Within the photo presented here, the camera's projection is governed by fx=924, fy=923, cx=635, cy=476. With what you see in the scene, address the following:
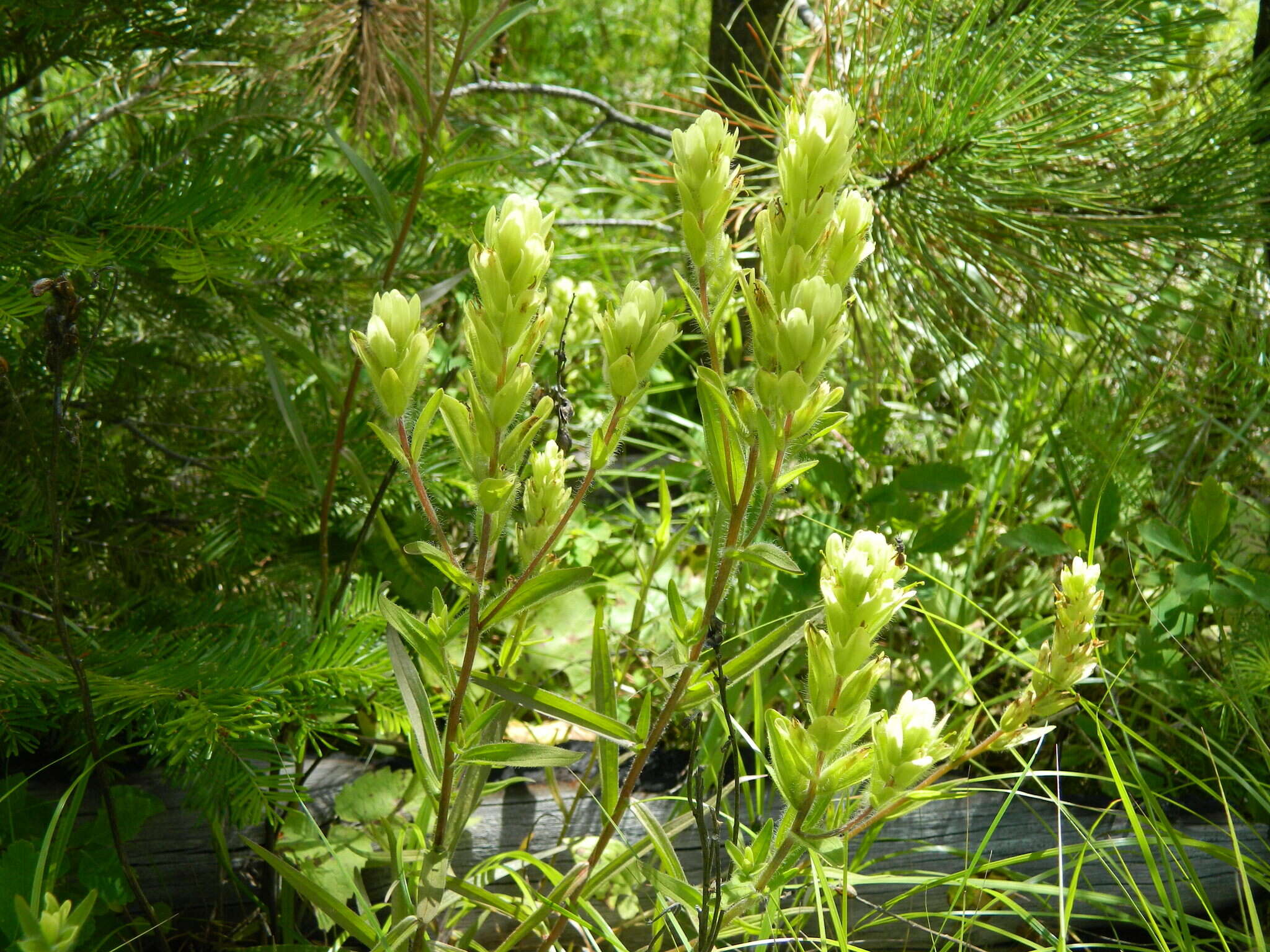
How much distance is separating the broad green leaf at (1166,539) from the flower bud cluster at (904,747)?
2.73 feet

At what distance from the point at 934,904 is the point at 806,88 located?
1.20 meters

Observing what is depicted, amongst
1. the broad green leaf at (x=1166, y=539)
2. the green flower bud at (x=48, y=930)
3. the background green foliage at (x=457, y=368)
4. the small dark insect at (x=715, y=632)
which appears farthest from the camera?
the broad green leaf at (x=1166, y=539)

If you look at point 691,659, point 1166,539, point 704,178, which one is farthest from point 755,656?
point 1166,539

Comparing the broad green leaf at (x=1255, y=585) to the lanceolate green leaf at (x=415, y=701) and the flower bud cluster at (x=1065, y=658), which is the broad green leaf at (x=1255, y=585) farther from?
the lanceolate green leaf at (x=415, y=701)

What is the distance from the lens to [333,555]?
1.31 metres

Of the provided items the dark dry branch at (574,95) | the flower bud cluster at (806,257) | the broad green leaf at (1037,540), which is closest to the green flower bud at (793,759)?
the flower bud cluster at (806,257)

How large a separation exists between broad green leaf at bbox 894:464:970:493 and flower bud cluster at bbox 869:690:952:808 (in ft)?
2.56

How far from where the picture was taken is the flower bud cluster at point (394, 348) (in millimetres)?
592

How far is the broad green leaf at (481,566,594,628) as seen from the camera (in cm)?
62

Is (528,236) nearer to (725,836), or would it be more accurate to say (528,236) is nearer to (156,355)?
(725,836)

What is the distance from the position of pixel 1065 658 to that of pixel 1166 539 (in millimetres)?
727

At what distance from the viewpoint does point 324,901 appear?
72 cm

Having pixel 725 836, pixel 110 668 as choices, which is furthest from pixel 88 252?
pixel 725 836

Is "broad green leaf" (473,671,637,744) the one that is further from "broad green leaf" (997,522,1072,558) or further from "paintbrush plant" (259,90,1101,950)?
"broad green leaf" (997,522,1072,558)
